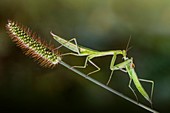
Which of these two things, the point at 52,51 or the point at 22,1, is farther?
the point at 22,1

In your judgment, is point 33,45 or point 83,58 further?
point 83,58

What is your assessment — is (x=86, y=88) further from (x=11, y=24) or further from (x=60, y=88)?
(x=11, y=24)

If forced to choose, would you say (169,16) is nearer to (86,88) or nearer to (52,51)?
(86,88)

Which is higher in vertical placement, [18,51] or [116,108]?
[18,51]

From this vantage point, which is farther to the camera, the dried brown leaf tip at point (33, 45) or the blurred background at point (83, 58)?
the blurred background at point (83, 58)

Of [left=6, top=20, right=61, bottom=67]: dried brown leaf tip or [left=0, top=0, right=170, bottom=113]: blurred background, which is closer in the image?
[left=6, top=20, right=61, bottom=67]: dried brown leaf tip

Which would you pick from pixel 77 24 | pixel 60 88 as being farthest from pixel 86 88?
pixel 77 24

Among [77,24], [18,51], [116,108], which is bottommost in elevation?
[116,108]
